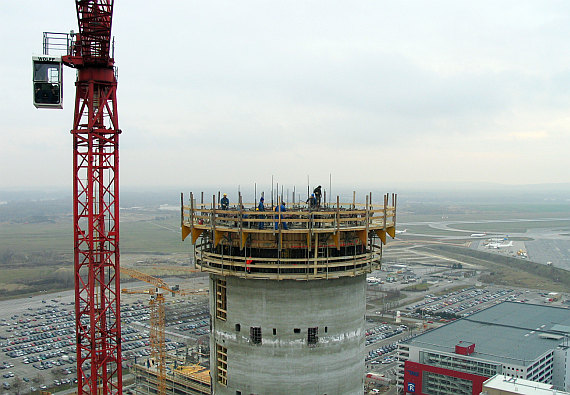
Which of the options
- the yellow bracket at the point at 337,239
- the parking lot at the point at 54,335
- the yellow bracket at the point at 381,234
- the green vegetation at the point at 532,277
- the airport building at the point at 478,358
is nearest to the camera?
the yellow bracket at the point at 337,239

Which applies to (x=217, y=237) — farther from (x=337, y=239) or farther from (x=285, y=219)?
(x=337, y=239)

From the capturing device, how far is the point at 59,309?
449 feet

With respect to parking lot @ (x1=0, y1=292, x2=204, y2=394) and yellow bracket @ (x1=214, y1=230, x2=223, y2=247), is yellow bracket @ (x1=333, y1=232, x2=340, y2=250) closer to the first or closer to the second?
yellow bracket @ (x1=214, y1=230, x2=223, y2=247)

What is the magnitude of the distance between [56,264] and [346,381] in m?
204

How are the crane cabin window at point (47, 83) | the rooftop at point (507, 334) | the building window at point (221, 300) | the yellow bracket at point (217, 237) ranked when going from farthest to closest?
the rooftop at point (507, 334) < the crane cabin window at point (47, 83) < the building window at point (221, 300) < the yellow bracket at point (217, 237)

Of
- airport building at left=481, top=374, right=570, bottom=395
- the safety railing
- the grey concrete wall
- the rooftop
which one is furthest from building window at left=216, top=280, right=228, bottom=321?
the rooftop

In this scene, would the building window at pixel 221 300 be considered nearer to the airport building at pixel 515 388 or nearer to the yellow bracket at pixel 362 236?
the yellow bracket at pixel 362 236

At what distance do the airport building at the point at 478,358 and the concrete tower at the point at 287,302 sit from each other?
65.7 meters

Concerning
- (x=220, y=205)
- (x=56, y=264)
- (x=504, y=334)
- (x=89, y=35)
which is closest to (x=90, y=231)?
(x=89, y=35)

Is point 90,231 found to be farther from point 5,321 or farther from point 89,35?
point 5,321

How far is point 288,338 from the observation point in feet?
50.0

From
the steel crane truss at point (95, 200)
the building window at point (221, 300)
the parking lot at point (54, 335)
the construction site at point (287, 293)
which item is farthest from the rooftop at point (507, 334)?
the building window at point (221, 300)

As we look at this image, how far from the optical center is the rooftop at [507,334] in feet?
259

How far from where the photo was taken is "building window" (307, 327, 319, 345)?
15398 millimetres
